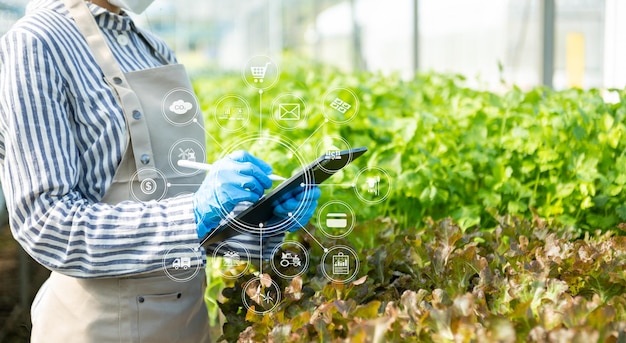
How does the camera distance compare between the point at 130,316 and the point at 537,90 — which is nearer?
the point at 130,316

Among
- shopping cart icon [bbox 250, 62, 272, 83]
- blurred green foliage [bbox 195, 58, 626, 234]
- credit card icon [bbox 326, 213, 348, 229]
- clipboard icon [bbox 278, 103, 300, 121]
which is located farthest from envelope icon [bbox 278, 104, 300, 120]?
blurred green foliage [bbox 195, 58, 626, 234]

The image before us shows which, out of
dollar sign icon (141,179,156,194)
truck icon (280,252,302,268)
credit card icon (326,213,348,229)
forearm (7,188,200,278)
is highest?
dollar sign icon (141,179,156,194)

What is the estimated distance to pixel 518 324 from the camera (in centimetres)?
118

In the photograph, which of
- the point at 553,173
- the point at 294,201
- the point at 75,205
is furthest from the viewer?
the point at 553,173

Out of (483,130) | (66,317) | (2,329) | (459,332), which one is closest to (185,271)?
(66,317)

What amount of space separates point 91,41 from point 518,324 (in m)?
0.96

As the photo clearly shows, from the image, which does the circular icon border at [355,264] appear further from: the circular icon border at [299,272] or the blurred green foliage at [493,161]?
the blurred green foliage at [493,161]

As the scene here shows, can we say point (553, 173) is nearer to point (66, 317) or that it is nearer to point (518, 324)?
point (518, 324)

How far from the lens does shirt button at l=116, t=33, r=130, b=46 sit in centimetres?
167

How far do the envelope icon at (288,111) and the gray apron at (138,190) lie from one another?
176mm

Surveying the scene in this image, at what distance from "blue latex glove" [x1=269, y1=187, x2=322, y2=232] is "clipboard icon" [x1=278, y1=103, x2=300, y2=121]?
0.50ft

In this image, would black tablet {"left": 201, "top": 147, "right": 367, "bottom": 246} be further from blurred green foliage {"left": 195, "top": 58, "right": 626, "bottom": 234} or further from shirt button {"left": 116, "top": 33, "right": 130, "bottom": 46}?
blurred green foliage {"left": 195, "top": 58, "right": 626, "bottom": 234}

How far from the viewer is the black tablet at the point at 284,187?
1367mm

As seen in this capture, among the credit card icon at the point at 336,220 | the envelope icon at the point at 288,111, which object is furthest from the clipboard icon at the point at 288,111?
the credit card icon at the point at 336,220
